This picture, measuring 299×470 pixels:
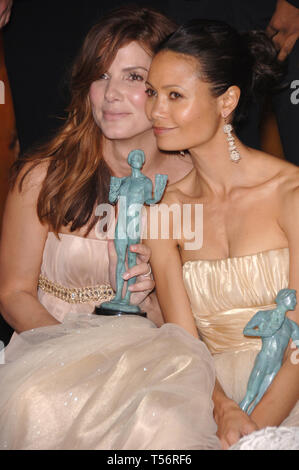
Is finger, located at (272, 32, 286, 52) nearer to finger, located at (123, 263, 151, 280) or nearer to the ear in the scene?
the ear

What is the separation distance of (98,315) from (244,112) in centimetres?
81

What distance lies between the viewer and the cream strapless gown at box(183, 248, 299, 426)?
2.12 metres

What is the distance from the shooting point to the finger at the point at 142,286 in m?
2.23

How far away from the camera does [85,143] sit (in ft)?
8.55

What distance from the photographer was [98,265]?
255 centimetres

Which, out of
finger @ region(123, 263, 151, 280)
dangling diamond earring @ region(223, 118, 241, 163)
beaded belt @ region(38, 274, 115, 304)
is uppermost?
dangling diamond earring @ region(223, 118, 241, 163)

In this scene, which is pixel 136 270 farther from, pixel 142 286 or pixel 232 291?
pixel 232 291

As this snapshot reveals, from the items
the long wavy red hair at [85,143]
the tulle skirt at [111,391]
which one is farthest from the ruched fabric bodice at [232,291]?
the long wavy red hair at [85,143]

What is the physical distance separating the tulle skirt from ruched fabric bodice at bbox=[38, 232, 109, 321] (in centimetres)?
55

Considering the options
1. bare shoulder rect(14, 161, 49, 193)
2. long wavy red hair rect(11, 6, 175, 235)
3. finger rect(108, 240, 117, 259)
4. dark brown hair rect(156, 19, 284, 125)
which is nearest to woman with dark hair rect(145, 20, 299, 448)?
dark brown hair rect(156, 19, 284, 125)

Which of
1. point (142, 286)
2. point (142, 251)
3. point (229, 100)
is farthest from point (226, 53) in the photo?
point (142, 286)

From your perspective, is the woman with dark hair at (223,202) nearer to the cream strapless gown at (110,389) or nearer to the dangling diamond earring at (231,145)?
the dangling diamond earring at (231,145)

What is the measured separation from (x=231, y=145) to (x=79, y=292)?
0.82 meters

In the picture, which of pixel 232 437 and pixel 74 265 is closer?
pixel 232 437
